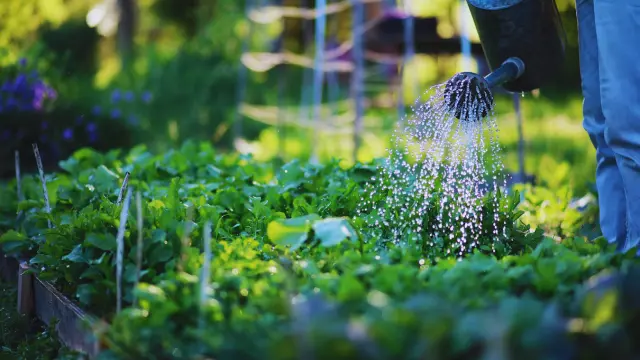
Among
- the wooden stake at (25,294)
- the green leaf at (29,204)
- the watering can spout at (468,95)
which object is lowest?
the wooden stake at (25,294)

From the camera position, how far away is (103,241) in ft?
7.08

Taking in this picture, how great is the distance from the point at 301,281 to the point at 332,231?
0.40m

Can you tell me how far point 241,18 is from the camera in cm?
1077

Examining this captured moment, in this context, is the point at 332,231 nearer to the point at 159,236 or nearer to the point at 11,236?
the point at 159,236

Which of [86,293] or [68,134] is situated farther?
[68,134]

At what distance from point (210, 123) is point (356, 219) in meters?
4.95

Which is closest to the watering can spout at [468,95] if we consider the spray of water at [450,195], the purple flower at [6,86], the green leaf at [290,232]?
the spray of water at [450,195]

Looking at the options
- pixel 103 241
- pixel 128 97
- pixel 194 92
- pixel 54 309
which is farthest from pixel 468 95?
pixel 194 92

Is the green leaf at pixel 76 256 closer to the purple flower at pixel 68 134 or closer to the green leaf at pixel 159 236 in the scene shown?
the green leaf at pixel 159 236

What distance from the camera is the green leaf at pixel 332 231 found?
2.25 m

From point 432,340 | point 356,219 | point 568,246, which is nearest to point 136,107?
point 356,219

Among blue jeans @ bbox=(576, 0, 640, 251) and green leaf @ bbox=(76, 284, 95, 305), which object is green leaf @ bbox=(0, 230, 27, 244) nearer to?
green leaf @ bbox=(76, 284, 95, 305)

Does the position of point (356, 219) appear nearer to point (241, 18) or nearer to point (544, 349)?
point (544, 349)

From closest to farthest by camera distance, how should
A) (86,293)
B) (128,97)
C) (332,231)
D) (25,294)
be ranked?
(86,293)
(332,231)
(25,294)
(128,97)
